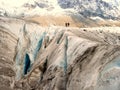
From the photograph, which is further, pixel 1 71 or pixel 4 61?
pixel 4 61

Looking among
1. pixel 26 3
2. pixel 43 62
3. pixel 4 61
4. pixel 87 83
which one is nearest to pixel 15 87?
pixel 43 62

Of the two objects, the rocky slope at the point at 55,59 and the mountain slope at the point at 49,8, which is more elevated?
the rocky slope at the point at 55,59

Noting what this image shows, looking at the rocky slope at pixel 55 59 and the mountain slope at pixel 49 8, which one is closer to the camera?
the rocky slope at pixel 55 59

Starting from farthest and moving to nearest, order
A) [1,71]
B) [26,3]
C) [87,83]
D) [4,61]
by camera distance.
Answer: [26,3] < [4,61] < [1,71] < [87,83]

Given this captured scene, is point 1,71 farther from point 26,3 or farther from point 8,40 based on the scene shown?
point 26,3

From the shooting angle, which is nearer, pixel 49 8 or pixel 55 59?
pixel 55 59

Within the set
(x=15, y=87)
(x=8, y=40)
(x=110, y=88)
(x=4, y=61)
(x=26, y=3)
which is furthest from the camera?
(x=26, y=3)

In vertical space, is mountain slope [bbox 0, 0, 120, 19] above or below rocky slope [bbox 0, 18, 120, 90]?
below

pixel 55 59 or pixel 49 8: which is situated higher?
pixel 55 59
